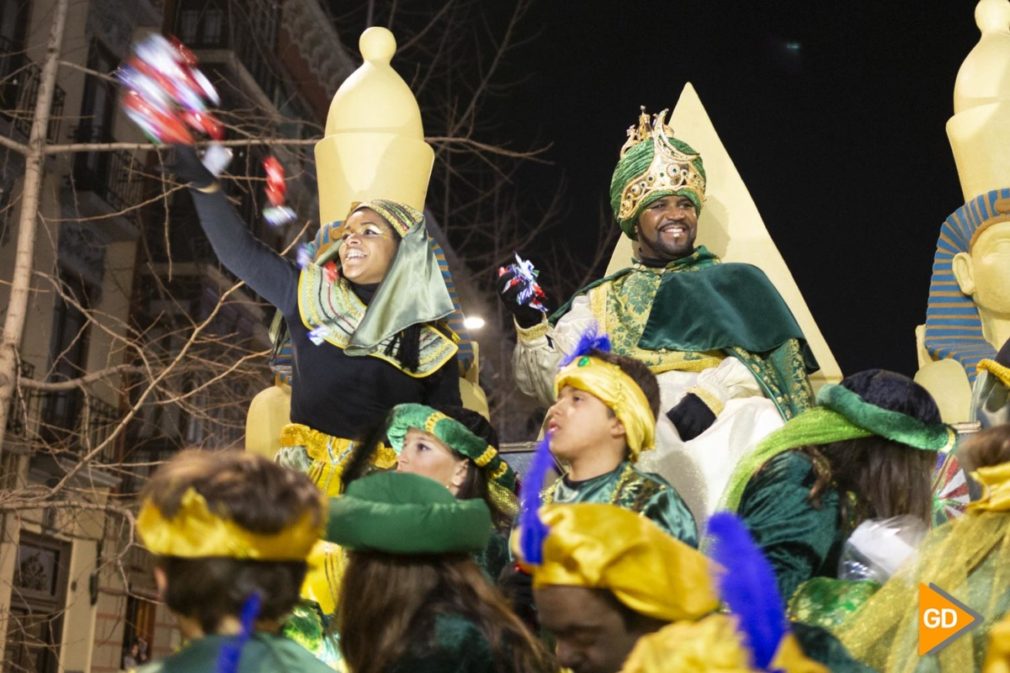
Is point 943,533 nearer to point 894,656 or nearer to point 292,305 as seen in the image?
point 894,656

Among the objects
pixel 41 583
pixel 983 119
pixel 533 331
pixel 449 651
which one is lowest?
pixel 41 583

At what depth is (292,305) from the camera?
5.50m

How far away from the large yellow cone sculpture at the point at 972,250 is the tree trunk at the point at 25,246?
4106 millimetres

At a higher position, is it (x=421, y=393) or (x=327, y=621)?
(x=421, y=393)

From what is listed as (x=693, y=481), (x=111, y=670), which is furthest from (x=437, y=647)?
(x=111, y=670)

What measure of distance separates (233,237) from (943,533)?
10.0ft

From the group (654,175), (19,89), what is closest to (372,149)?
(654,175)

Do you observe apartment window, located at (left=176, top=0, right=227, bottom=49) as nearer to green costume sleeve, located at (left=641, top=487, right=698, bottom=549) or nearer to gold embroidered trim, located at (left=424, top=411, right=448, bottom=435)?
gold embroidered trim, located at (left=424, top=411, right=448, bottom=435)

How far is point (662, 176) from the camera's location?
19.7ft

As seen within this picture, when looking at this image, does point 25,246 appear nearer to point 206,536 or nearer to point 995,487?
point 206,536

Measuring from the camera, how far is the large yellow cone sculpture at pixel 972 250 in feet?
19.9

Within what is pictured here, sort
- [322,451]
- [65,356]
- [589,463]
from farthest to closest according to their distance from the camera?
1. [65,356]
2. [322,451]
3. [589,463]

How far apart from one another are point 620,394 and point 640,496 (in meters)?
0.34

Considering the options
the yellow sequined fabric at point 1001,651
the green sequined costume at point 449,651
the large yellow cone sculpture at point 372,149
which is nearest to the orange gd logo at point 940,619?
the green sequined costume at point 449,651
